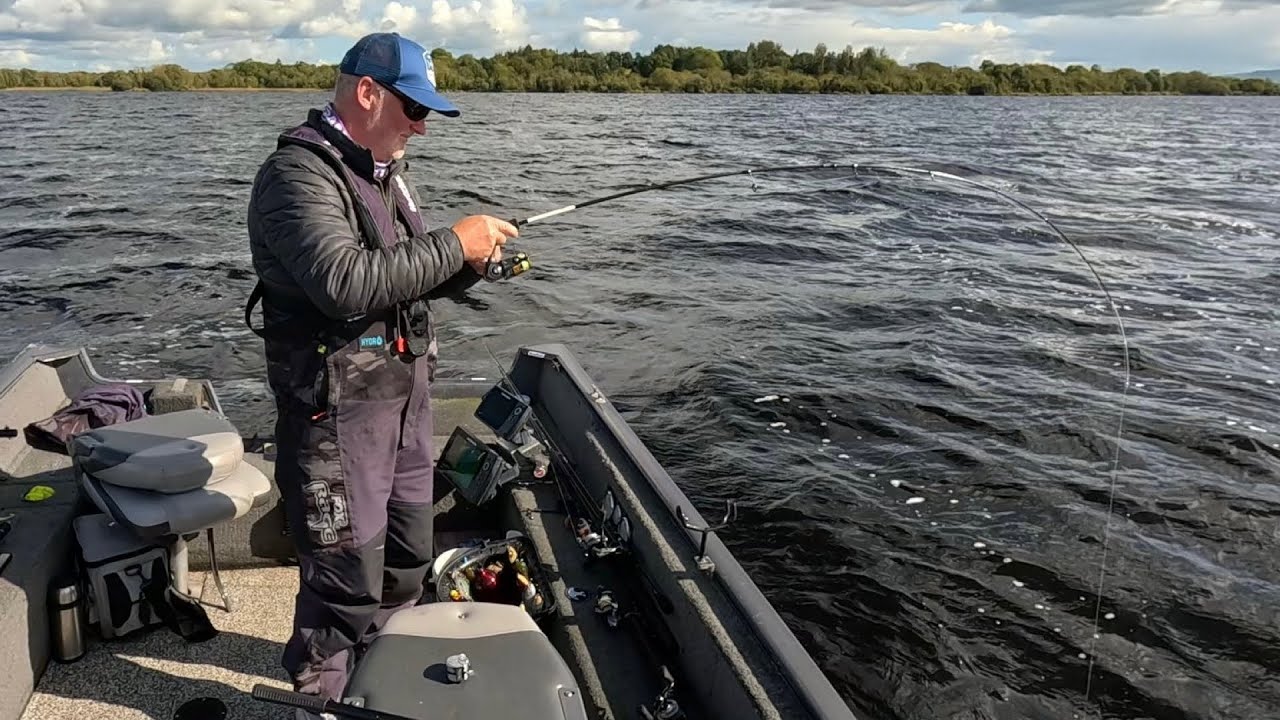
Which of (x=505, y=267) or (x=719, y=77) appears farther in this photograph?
(x=719, y=77)

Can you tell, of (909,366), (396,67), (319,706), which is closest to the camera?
(319,706)

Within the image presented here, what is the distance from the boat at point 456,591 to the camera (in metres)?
2.07

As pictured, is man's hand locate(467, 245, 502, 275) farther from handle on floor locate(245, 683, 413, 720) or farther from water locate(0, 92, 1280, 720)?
water locate(0, 92, 1280, 720)

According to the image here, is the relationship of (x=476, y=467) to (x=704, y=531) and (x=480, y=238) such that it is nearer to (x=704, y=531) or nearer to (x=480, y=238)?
(x=704, y=531)

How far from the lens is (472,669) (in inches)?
76.5

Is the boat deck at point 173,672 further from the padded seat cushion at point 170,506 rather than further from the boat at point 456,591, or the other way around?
the padded seat cushion at point 170,506

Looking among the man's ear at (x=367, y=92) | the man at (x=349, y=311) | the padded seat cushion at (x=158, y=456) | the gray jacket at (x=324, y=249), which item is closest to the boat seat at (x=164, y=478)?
the padded seat cushion at (x=158, y=456)

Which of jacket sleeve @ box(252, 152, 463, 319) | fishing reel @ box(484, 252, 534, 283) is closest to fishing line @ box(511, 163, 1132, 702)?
fishing reel @ box(484, 252, 534, 283)

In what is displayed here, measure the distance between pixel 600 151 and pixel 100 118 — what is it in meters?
23.1

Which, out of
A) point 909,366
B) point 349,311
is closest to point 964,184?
point 349,311

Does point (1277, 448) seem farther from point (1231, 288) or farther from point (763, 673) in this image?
point (763, 673)

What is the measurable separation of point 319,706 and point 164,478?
4.19 feet

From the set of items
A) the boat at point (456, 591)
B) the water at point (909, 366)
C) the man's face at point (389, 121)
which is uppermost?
the man's face at point (389, 121)

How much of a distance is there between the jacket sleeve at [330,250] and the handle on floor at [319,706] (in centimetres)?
79
